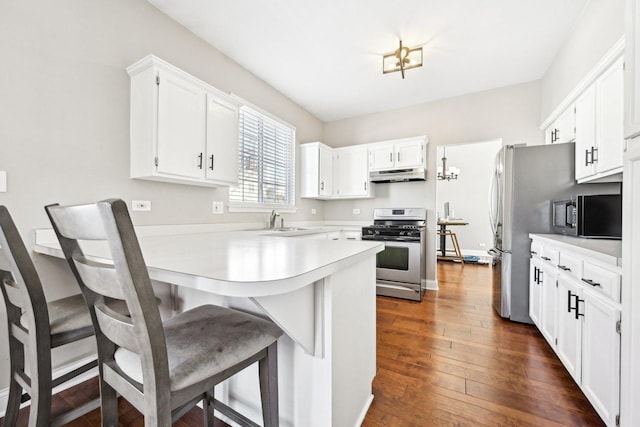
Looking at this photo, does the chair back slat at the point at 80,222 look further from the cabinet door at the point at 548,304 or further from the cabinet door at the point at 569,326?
the cabinet door at the point at 548,304

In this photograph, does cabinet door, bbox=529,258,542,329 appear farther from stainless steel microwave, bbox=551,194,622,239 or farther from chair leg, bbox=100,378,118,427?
chair leg, bbox=100,378,118,427

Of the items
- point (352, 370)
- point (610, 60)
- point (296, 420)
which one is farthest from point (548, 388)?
point (610, 60)

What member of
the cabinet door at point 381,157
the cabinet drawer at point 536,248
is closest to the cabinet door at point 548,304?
the cabinet drawer at point 536,248

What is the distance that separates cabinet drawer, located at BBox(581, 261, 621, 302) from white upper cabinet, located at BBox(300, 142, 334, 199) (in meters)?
3.04

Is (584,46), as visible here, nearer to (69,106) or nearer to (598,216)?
(598,216)

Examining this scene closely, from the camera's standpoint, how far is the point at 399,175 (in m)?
3.79

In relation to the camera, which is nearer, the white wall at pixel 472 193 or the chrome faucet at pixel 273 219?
the chrome faucet at pixel 273 219

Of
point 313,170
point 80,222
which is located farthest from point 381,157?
point 80,222

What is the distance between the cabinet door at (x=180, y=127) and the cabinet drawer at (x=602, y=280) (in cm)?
261

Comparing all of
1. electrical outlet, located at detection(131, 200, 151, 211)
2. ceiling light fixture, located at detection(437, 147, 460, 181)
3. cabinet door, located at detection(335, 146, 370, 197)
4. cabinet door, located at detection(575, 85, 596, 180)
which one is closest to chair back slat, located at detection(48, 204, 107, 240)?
electrical outlet, located at detection(131, 200, 151, 211)

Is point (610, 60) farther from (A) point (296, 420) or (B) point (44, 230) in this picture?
(B) point (44, 230)

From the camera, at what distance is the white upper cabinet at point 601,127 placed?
1.71 metres

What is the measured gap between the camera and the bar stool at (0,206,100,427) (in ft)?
3.12

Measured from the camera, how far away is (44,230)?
1.54m
